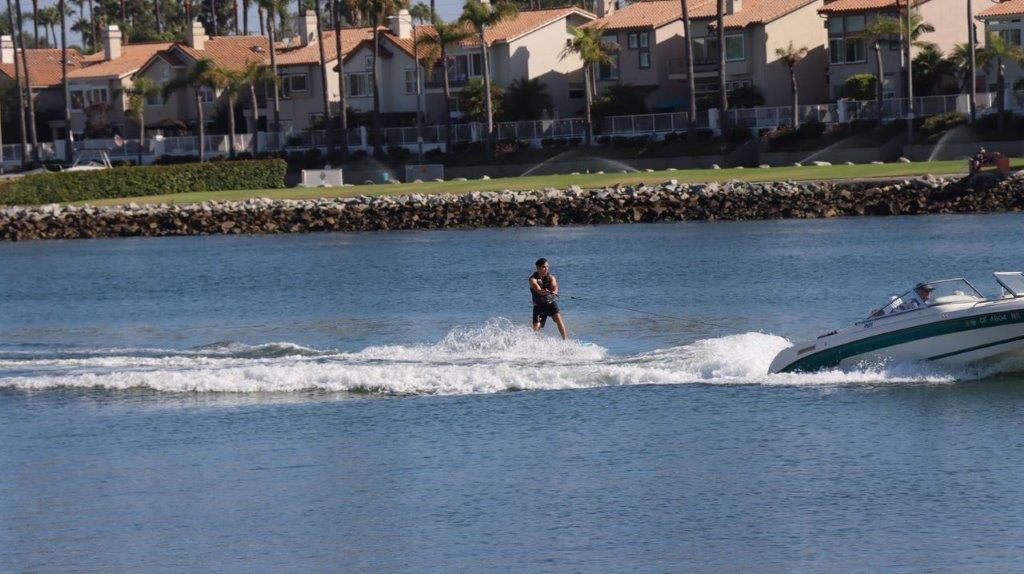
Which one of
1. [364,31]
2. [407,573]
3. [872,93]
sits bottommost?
[407,573]

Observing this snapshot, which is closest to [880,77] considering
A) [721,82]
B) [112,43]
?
[721,82]

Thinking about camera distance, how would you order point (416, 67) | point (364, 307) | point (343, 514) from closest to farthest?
point (343, 514)
point (364, 307)
point (416, 67)

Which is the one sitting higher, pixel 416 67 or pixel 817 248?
pixel 416 67

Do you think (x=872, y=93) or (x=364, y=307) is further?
(x=872, y=93)

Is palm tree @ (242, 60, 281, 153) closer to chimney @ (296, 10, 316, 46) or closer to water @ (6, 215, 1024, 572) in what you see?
chimney @ (296, 10, 316, 46)

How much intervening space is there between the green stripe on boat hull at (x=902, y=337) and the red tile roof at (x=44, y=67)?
10392 centimetres

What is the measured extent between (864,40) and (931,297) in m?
64.9

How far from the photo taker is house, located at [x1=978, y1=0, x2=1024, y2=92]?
3265 inches

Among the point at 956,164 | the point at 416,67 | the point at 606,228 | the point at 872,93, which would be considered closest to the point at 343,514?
the point at 606,228

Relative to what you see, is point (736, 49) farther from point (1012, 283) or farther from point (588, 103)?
point (1012, 283)

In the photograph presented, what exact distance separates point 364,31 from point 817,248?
6771 cm

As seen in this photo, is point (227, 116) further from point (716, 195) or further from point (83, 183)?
point (716, 195)

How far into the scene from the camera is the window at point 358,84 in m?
105

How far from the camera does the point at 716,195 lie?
66375 millimetres
